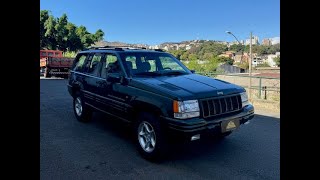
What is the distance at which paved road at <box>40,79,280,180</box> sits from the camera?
158 inches

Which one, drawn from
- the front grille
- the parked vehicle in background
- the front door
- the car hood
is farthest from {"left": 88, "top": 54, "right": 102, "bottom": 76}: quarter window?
the parked vehicle in background

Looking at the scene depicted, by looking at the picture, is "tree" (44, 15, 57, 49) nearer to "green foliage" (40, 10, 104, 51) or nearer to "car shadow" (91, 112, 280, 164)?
"green foliage" (40, 10, 104, 51)

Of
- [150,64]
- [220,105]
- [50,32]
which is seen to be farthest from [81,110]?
[50,32]

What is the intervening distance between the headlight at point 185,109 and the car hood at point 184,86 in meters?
0.07

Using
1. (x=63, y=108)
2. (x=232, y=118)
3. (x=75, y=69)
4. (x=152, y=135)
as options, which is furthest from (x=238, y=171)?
(x=63, y=108)

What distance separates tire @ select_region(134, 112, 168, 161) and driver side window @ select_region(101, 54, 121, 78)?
123 cm

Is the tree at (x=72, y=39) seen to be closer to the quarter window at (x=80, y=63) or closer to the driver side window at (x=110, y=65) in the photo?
→ the quarter window at (x=80, y=63)

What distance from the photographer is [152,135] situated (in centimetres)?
450

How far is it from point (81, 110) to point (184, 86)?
3.54 meters

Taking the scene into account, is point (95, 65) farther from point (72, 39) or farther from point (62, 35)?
point (72, 39)

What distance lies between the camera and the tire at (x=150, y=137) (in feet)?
14.1

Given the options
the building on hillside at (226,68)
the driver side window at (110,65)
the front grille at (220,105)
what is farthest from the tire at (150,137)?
the building on hillside at (226,68)
